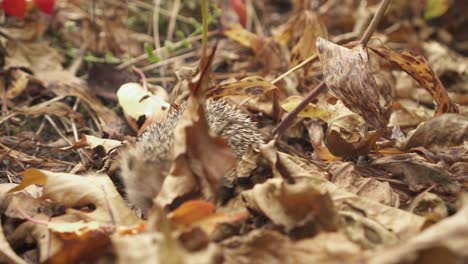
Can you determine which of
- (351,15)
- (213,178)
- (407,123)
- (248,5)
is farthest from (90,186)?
(351,15)

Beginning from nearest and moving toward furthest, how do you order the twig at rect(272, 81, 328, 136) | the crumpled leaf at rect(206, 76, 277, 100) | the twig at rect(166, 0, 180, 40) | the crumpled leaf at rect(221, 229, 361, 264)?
the crumpled leaf at rect(221, 229, 361, 264), the twig at rect(272, 81, 328, 136), the crumpled leaf at rect(206, 76, 277, 100), the twig at rect(166, 0, 180, 40)

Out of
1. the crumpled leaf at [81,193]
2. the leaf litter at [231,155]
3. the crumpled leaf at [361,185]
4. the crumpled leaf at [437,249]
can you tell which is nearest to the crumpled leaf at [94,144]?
the leaf litter at [231,155]

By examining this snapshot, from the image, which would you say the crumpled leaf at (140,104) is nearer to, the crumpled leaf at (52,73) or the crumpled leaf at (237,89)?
the crumpled leaf at (52,73)

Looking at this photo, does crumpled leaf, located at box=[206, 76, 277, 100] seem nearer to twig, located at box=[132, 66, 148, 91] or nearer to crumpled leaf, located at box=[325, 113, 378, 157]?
crumpled leaf, located at box=[325, 113, 378, 157]

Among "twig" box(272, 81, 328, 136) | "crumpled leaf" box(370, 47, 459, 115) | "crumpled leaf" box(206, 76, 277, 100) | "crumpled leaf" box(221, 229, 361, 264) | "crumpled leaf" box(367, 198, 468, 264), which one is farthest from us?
"crumpled leaf" box(206, 76, 277, 100)

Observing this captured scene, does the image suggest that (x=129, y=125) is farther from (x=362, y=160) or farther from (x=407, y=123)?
(x=407, y=123)

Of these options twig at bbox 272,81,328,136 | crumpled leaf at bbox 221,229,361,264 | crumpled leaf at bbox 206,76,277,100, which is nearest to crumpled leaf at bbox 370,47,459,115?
twig at bbox 272,81,328,136
